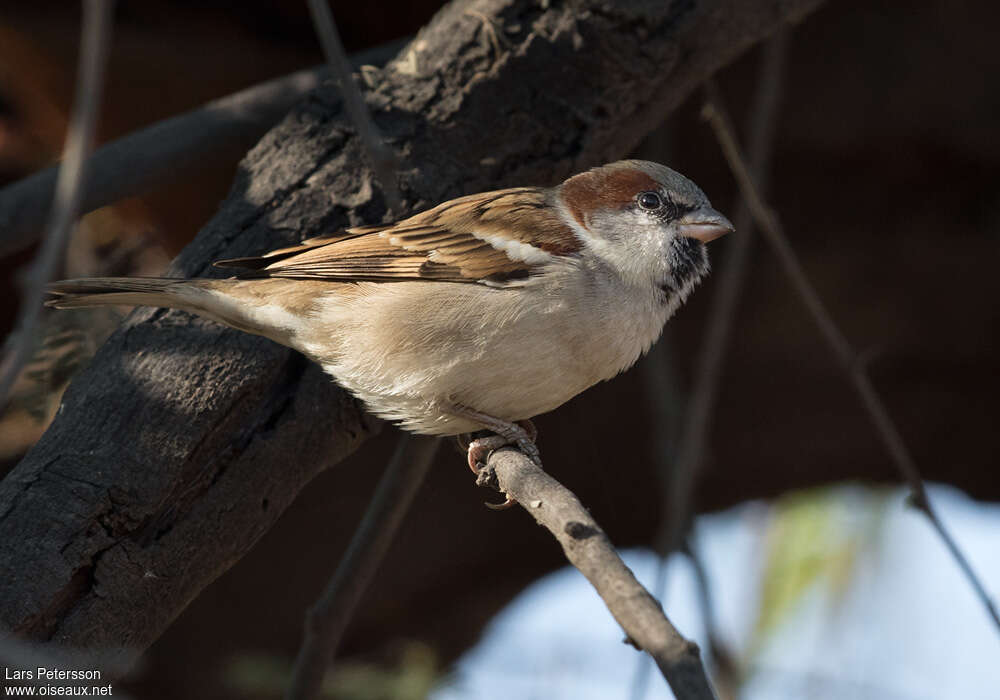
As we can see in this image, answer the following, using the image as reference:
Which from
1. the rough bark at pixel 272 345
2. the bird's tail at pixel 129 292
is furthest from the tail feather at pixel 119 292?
the rough bark at pixel 272 345

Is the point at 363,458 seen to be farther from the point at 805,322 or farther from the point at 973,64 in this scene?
the point at 973,64

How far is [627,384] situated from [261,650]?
1.84 meters

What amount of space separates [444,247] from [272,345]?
19.3 inches

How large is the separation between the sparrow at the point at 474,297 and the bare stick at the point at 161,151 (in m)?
0.54

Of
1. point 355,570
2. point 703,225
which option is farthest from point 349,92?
point 355,570

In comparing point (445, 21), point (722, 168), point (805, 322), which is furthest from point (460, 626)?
point (445, 21)

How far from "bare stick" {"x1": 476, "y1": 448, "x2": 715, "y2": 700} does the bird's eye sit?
992mm

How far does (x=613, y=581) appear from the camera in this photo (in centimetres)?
148

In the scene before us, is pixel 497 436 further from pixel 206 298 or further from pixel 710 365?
pixel 710 365

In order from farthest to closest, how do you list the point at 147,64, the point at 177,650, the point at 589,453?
the point at 589,453 < the point at 177,650 < the point at 147,64

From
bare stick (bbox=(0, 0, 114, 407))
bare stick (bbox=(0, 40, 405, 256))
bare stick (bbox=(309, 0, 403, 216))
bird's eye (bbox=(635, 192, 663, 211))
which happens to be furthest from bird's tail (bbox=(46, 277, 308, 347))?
bare stick (bbox=(0, 0, 114, 407))

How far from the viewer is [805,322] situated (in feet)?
13.6

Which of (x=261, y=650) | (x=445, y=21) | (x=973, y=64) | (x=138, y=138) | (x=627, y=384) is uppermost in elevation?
(x=973, y=64)

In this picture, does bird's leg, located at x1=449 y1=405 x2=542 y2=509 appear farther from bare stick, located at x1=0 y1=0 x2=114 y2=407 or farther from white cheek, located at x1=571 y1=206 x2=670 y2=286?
bare stick, located at x1=0 y1=0 x2=114 y2=407
